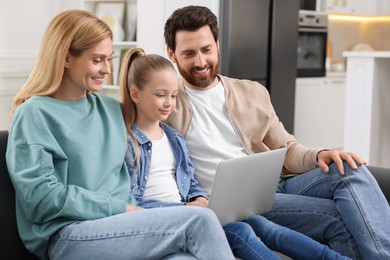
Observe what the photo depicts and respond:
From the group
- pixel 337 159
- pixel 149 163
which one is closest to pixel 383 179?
pixel 337 159

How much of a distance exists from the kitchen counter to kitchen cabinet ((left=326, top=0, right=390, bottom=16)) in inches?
81.7

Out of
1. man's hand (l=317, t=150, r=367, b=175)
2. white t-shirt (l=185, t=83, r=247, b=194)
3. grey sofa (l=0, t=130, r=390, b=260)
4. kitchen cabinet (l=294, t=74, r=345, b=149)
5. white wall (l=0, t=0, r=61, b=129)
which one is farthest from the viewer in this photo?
kitchen cabinet (l=294, t=74, r=345, b=149)

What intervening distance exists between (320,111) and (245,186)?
433 cm

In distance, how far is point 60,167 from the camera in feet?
5.82

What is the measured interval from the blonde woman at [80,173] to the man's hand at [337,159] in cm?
66

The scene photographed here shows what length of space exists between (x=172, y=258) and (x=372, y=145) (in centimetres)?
303

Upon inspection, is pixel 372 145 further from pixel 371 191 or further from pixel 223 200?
pixel 223 200

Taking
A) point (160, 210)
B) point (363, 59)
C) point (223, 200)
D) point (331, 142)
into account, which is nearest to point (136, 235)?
point (160, 210)

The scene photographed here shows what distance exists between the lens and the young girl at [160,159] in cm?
201

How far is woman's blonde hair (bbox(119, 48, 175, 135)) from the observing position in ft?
6.86

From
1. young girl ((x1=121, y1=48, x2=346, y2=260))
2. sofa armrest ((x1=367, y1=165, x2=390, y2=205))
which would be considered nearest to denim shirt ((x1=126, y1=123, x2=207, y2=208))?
young girl ((x1=121, y1=48, x2=346, y2=260))

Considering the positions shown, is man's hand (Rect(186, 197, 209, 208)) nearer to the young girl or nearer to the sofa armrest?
the young girl

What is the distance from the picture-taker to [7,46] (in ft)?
18.2

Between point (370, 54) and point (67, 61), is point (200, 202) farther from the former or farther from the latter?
point (370, 54)
